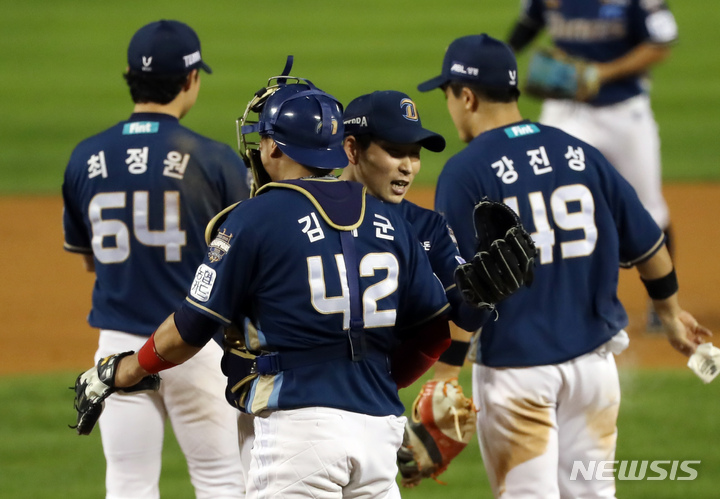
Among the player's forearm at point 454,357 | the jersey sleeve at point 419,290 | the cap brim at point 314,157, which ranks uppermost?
the cap brim at point 314,157

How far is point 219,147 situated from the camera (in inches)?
182

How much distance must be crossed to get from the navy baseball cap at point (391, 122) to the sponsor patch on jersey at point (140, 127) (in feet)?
3.66

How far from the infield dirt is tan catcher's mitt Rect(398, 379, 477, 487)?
3.81 meters

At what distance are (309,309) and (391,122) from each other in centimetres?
76

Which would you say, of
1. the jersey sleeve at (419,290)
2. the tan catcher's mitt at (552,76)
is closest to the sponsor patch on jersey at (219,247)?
the jersey sleeve at (419,290)

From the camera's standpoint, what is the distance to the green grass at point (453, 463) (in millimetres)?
5953

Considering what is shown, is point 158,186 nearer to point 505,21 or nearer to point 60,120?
point 60,120

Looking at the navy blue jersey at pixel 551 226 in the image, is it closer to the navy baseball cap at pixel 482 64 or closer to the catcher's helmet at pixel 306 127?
the navy baseball cap at pixel 482 64

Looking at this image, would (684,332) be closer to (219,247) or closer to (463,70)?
(463,70)

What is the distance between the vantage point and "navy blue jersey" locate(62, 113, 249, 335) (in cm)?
450

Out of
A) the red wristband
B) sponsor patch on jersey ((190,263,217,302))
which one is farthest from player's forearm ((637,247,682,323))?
the red wristband

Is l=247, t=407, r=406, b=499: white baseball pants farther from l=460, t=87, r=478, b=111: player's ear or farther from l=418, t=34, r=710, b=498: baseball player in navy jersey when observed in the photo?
l=460, t=87, r=478, b=111: player's ear

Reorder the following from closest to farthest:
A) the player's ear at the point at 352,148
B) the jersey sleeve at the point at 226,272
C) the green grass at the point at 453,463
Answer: the jersey sleeve at the point at 226,272, the player's ear at the point at 352,148, the green grass at the point at 453,463
